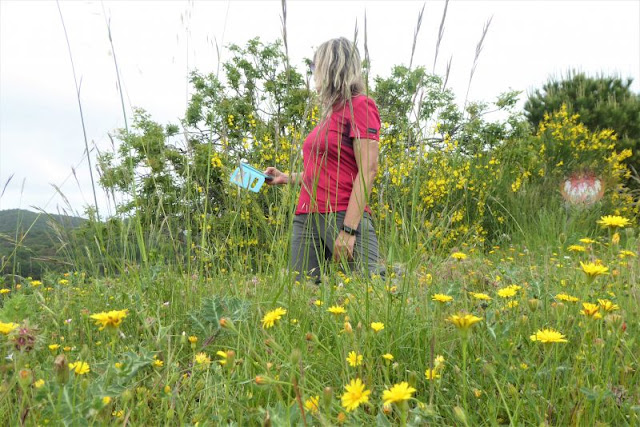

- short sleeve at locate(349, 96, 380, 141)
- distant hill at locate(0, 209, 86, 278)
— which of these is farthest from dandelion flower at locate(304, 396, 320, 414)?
short sleeve at locate(349, 96, 380, 141)

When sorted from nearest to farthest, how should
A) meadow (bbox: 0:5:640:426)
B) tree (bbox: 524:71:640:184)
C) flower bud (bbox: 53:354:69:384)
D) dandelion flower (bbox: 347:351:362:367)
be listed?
1. flower bud (bbox: 53:354:69:384)
2. meadow (bbox: 0:5:640:426)
3. dandelion flower (bbox: 347:351:362:367)
4. tree (bbox: 524:71:640:184)

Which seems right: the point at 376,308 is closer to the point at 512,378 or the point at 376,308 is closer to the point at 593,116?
the point at 512,378

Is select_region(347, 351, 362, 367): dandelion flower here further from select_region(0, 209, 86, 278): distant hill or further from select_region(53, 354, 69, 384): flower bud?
select_region(0, 209, 86, 278): distant hill

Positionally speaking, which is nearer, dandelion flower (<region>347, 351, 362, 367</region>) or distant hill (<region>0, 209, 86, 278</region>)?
dandelion flower (<region>347, 351, 362, 367</region>)

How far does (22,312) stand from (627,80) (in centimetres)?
1559

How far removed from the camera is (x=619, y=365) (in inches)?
52.1

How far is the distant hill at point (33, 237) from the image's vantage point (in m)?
2.37

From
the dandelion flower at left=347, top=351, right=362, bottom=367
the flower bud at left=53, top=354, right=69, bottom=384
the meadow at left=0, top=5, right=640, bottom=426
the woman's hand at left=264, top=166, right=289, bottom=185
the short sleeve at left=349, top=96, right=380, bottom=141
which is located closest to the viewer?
the flower bud at left=53, top=354, right=69, bottom=384

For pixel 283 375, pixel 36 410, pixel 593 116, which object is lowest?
pixel 36 410

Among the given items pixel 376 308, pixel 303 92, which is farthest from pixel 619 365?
pixel 303 92

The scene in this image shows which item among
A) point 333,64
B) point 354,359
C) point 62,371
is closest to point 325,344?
point 354,359

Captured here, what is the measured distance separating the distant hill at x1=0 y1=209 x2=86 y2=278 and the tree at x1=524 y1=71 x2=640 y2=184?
11.7 m

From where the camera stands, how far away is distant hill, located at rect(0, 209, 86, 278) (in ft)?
7.78


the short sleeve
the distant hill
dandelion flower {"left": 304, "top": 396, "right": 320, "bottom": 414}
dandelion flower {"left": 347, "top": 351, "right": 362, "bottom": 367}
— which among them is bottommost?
dandelion flower {"left": 304, "top": 396, "right": 320, "bottom": 414}
